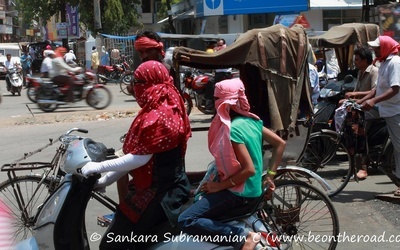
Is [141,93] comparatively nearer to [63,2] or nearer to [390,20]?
[390,20]

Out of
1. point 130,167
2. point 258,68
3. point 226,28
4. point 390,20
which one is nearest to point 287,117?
point 258,68

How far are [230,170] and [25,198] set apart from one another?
2166 mm

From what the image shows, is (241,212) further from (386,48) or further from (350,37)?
(350,37)

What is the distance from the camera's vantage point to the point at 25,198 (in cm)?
541

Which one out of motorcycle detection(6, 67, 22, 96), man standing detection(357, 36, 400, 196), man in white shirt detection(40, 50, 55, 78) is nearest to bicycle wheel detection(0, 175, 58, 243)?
man standing detection(357, 36, 400, 196)

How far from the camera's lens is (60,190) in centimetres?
411

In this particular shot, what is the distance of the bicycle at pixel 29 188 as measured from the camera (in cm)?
510

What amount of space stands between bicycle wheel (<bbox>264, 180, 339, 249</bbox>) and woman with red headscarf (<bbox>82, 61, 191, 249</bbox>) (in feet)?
3.64

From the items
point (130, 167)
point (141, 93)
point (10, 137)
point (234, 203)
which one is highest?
point (141, 93)

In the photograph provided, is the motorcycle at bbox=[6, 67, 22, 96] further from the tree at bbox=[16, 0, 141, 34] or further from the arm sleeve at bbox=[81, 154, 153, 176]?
the arm sleeve at bbox=[81, 154, 153, 176]

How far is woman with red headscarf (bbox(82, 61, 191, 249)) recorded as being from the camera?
3.93 metres

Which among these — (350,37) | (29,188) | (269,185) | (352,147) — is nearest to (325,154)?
(352,147)

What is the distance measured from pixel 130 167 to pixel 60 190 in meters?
0.52

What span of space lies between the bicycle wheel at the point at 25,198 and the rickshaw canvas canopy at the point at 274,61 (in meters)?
1.70
